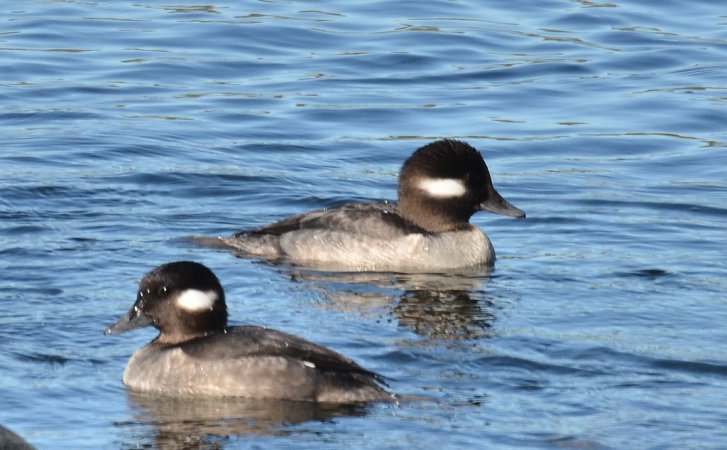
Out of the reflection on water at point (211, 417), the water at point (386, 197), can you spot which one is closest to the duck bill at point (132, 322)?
the water at point (386, 197)

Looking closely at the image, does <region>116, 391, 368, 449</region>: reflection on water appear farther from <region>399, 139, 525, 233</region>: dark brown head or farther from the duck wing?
<region>399, 139, 525, 233</region>: dark brown head

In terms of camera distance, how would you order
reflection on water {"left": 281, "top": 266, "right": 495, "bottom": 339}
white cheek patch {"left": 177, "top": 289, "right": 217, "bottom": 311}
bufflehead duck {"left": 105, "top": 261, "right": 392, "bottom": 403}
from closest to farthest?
bufflehead duck {"left": 105, "top": 261, "right": 392, "bottom": 403}, white cheek patch {"left": 177, "top": 289, "right": 217, "bottom": 311}, reflection on water {"left": 281, "top": 266, "right": 495, "bottom": 339}

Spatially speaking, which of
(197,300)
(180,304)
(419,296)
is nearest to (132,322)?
(180,304)

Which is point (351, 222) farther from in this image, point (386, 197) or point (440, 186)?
point (386, 197)

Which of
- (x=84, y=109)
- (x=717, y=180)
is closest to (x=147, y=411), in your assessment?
(x=717, y=180)

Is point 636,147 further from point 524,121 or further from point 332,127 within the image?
point 332,127

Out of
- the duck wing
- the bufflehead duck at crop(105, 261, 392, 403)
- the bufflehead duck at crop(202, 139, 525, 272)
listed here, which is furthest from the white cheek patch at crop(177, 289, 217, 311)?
the duck wing

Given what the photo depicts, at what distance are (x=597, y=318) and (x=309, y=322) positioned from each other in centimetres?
212

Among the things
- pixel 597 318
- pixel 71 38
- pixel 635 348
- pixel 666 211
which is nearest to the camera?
pixel 635 348

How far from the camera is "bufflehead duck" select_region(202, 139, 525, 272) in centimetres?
1407

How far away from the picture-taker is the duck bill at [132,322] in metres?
10.7

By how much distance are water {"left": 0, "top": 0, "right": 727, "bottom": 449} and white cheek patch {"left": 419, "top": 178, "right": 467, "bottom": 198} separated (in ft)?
2.45

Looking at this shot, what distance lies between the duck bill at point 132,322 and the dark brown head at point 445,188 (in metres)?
4.08

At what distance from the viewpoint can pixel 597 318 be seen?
39.7 ft
